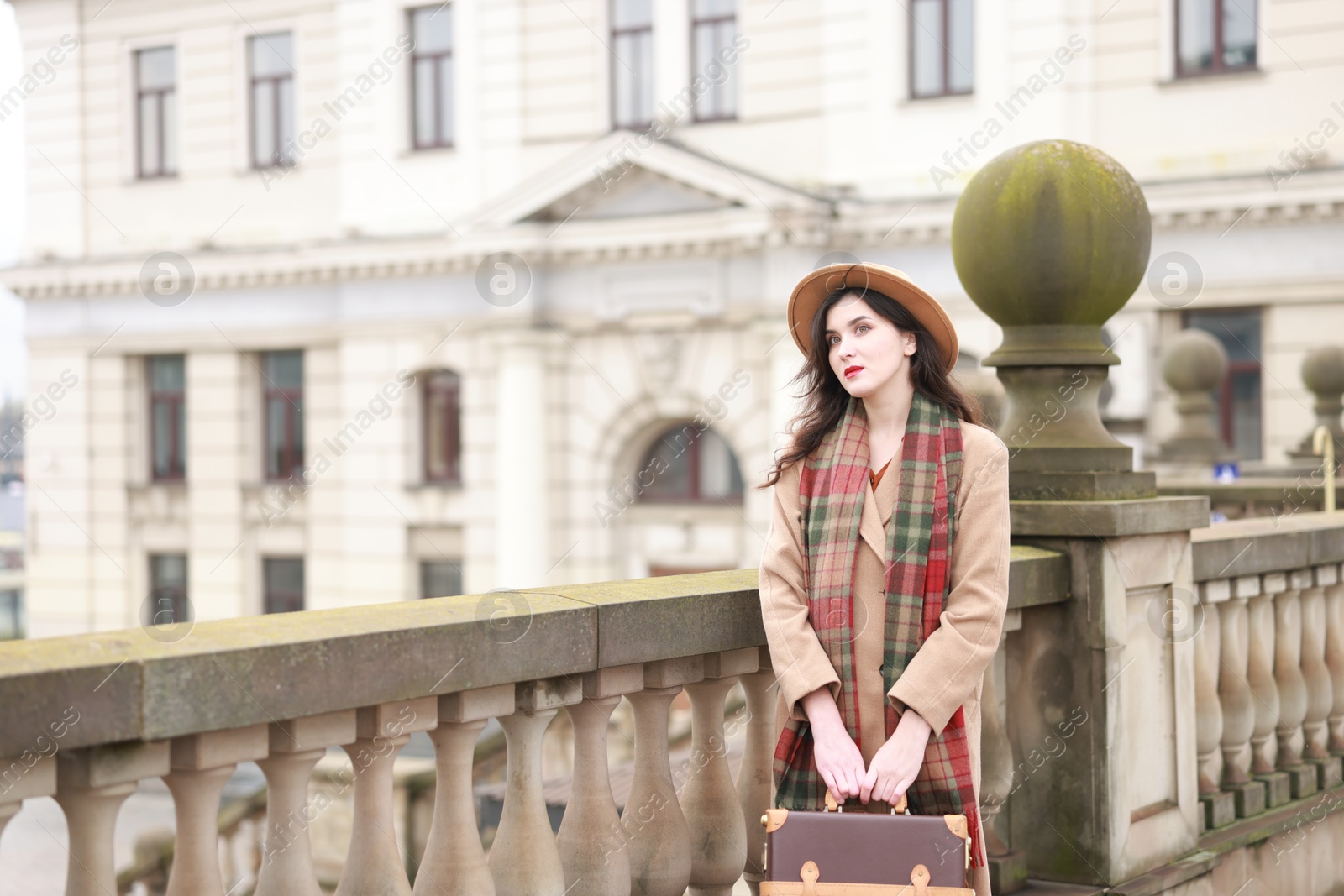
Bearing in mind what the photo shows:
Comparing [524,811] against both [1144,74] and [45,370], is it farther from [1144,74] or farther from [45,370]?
[45,370]

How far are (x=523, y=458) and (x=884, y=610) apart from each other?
19.8 m

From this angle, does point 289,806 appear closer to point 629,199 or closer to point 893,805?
point 893,805

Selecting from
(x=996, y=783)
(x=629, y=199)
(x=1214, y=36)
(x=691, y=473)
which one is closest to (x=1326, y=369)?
(x=1214, y=36)

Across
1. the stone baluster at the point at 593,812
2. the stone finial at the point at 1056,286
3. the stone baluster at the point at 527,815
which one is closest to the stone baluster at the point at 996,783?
the stone finial at the point at 1056,286

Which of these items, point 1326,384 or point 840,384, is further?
point 1326,384


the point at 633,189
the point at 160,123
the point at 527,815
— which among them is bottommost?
the point at 527,815

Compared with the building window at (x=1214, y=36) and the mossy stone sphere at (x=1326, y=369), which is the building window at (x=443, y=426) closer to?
the building window at (x=1214, y=36)

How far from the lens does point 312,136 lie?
24578 millimetres

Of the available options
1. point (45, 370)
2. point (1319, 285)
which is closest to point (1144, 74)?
point (1319, 285)

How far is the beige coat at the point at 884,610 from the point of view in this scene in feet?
10.1

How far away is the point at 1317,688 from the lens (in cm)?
539

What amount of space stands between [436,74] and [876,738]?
72.6ft

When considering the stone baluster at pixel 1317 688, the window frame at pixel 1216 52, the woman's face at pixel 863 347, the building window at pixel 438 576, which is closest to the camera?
the woman's face at pixel 863 347

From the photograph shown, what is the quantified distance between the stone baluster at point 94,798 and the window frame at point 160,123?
24800 mm
